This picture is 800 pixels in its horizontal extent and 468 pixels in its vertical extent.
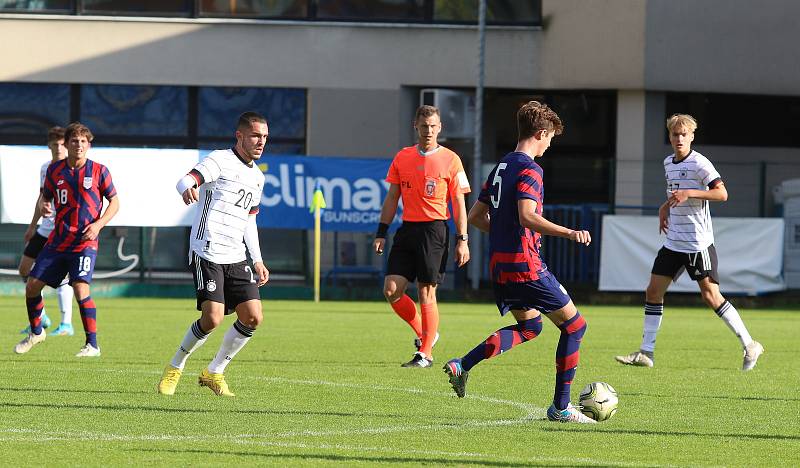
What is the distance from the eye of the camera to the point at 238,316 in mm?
9188

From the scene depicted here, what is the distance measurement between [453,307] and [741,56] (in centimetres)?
763

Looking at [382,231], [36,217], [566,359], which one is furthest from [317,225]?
[566,359]

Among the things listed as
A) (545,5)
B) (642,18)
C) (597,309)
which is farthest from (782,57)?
(597,309)

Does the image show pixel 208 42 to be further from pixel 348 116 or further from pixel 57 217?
pixel 57 217

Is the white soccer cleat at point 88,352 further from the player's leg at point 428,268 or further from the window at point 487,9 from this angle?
the window at point 487,9

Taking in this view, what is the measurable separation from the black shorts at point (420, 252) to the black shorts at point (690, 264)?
6.02 feet

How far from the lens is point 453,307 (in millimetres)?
21500

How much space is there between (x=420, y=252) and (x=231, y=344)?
289 cm

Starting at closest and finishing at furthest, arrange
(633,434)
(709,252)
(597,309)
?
(633,434), (709,252), (597,309)

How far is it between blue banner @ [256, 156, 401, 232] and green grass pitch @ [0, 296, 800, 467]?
725cm

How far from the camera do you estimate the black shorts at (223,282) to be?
353 inches

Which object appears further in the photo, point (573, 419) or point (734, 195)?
point (734, 195)

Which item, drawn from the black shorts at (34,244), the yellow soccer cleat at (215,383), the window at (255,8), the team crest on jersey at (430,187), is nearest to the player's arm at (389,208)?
the team crest on jersey at (430,187)

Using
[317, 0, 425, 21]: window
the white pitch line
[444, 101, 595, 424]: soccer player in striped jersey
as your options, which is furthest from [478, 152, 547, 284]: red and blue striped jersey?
[317, 0, 425, 21]: window
